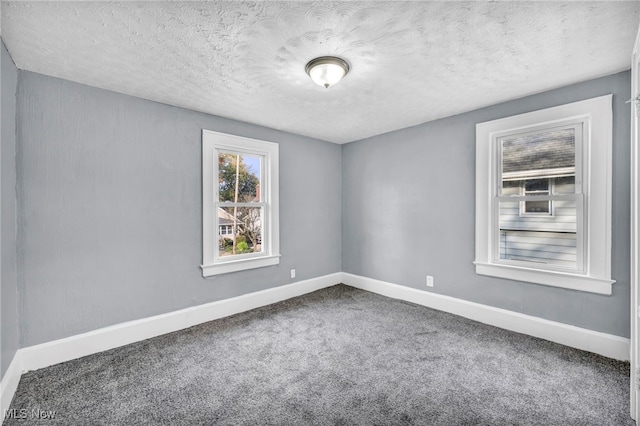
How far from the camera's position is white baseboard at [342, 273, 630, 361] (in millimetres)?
2408

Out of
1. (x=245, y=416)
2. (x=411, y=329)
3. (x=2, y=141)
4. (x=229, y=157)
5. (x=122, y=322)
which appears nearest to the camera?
(x=245, y=416)

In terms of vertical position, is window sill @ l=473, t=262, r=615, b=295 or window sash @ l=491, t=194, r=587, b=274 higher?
window sash @ l=491, t=194, r=587, b=274

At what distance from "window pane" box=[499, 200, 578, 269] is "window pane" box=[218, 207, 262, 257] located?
2976mm

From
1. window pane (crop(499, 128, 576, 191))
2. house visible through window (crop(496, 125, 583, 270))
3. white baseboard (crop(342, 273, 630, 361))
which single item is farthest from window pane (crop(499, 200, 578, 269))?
white baseboard (crop(342, 273, 630, 361))

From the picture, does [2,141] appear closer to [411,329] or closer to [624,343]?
[411,329]

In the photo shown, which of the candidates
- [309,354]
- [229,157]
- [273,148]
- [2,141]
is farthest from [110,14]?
[309,354]

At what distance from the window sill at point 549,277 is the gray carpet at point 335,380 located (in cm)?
56

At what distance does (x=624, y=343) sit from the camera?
7.68 feet

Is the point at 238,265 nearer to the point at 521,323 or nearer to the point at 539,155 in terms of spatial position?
the point at 521,323

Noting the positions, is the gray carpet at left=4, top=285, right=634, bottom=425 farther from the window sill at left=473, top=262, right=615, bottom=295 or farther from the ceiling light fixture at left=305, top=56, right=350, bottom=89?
the ceiling light fixture at left=305, top=56, right=350, bottom=89

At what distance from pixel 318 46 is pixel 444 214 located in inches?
99.3

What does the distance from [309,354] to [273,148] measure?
263 cm

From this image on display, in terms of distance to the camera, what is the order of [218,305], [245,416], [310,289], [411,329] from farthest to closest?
[310,289] → [218,305] → [411,329] → [245,416]

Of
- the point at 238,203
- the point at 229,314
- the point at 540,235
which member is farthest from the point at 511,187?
the point at 229,314
